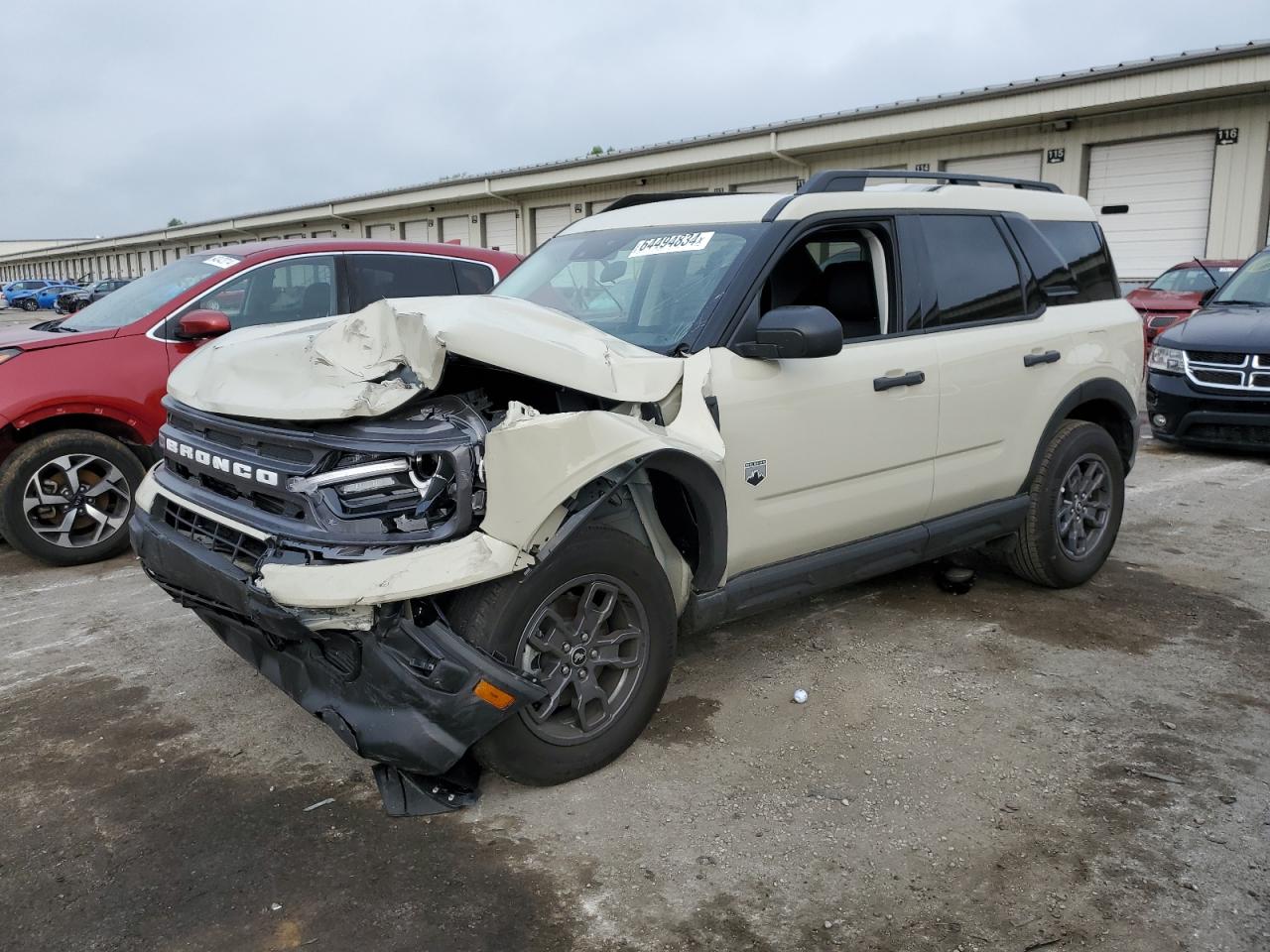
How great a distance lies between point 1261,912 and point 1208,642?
2235mm

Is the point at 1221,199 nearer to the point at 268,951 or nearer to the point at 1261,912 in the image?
the point at 1261,912

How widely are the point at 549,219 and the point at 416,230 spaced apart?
798cm

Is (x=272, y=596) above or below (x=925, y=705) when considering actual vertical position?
above

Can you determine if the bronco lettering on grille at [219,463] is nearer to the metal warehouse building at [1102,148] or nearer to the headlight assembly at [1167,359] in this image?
the headlight assembly at [1167,359]

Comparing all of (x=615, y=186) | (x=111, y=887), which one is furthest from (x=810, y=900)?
(x=615, y=186)

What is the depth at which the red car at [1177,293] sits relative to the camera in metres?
13.4

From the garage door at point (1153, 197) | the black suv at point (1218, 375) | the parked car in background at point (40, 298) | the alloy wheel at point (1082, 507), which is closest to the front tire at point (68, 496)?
the alloy wheel at point (1082, 507)

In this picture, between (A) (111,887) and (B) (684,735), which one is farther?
(B) (684,735)

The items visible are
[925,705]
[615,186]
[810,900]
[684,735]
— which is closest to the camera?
[810,900]

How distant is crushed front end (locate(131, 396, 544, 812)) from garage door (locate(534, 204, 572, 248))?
84.0 feet

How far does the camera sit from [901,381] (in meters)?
4.17

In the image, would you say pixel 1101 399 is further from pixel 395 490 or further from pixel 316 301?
pixel 316 301

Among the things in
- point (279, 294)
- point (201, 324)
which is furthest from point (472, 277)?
point (201, 324)

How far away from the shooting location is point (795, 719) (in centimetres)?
385
